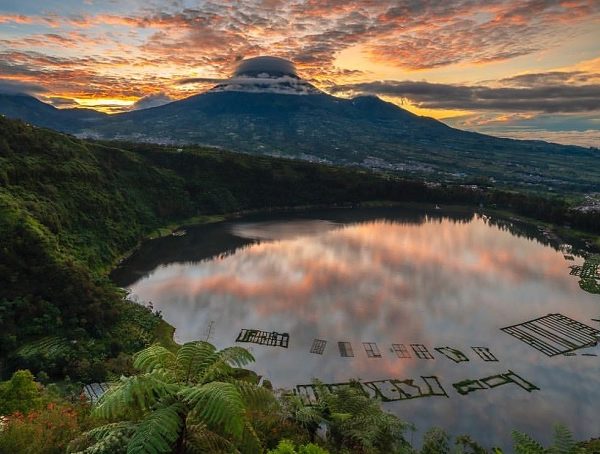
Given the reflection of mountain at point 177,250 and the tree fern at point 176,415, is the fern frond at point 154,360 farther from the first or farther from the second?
the reflection of mountain at point 177,250

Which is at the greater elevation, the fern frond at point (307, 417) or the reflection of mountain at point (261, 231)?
the fern frond at point (307, 417)

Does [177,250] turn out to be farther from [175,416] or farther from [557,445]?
[557,445]

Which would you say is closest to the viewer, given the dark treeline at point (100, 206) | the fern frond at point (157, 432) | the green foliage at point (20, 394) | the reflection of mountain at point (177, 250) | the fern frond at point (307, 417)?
the fern frond at point (157, 432)

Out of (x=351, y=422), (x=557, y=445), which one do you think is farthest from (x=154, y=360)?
(x=351, y=422)

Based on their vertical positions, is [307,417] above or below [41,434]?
below

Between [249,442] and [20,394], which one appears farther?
[20,394]

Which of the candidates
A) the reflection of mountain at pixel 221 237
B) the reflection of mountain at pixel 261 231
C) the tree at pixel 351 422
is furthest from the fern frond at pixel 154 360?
the reflection of mountain at pixel 261 231

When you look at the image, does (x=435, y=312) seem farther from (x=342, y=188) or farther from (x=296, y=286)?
(x=342, y=188)
